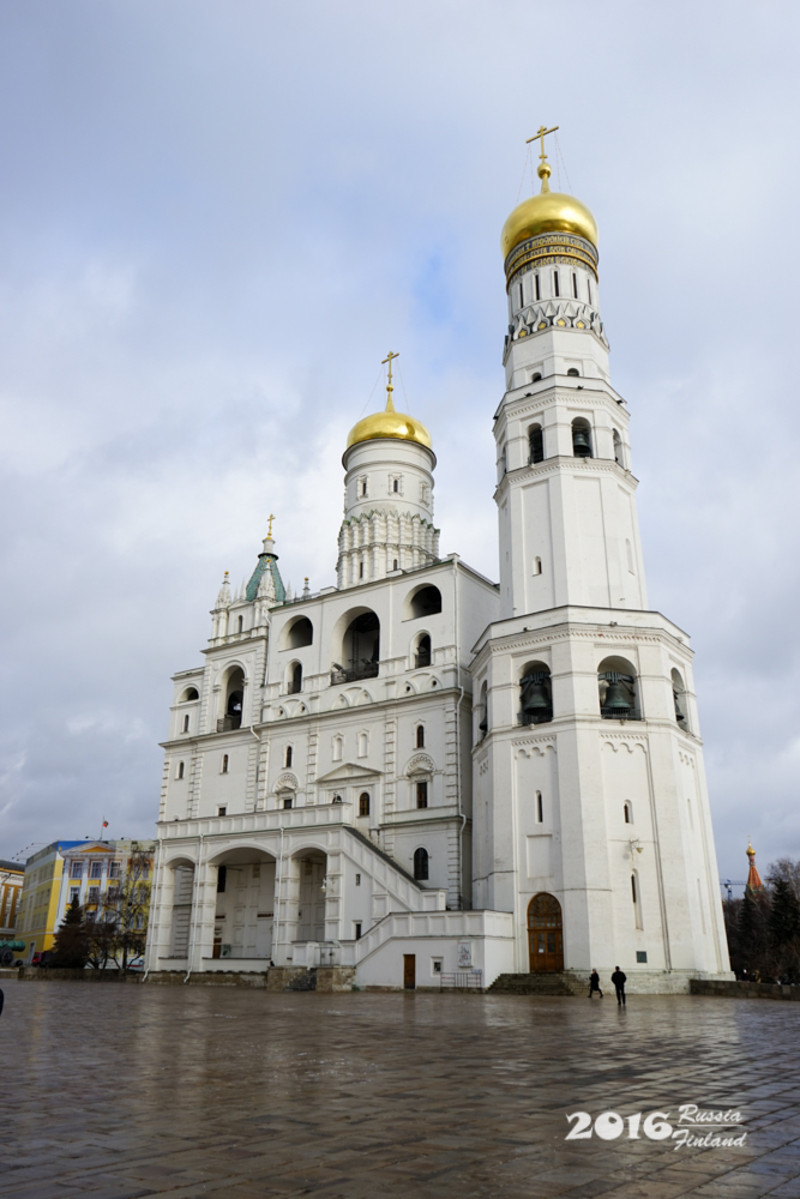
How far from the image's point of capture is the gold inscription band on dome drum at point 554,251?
121 ft

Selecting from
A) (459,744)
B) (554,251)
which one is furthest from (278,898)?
(554,251)

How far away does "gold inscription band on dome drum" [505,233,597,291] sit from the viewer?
121 ft

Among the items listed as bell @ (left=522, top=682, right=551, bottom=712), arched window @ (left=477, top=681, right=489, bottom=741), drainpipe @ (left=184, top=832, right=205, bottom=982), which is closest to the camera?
bell @ (left=522, top=682, right=551, bottom=712)

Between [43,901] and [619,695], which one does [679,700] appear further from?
[43,901]

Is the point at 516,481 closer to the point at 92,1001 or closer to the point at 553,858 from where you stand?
the point at 553,858

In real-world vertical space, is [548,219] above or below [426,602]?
above

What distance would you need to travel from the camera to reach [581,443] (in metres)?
34.0

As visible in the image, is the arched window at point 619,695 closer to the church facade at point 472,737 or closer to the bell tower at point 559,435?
the church facade at point 472,737

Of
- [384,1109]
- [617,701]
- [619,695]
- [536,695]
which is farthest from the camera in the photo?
[536,695]

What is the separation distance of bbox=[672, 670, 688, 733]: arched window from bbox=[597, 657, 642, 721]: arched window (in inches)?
70.4

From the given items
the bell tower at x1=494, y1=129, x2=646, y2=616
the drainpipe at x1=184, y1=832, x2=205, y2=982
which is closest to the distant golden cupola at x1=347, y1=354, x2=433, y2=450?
the bell tower at x1=494, y1=129, x2=646, y2=616

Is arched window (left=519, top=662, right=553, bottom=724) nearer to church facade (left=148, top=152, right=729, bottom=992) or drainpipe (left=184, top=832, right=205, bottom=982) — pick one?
church facade (left=148, top=152, right=729, bottom=992)

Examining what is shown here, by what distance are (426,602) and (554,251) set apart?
15350mm

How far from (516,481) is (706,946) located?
55.9 feet
